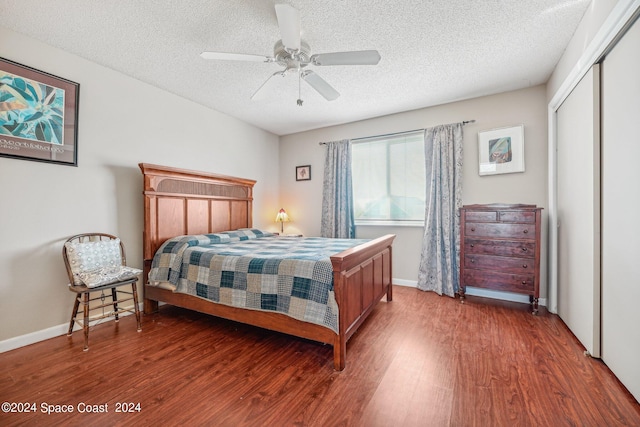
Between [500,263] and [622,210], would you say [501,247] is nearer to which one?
[500,263]

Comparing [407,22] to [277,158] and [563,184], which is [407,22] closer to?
[563,184]

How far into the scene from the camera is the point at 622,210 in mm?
1682

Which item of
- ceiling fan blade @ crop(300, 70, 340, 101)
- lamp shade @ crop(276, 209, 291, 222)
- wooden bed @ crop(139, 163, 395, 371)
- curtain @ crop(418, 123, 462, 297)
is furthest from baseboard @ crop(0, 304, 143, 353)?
curtain @ crop(418, 123, 462, 297)

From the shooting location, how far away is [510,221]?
2.95 m

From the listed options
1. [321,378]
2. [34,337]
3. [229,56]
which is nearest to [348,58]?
[229,56]

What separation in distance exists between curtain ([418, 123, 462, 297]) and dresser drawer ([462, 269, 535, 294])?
1.06 ft

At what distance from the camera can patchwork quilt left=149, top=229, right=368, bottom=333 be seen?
1.94 m

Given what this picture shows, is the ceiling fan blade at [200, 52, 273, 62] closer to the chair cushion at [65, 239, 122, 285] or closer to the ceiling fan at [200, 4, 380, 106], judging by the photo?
the ceiling fan at [200, 4, 380, 106]

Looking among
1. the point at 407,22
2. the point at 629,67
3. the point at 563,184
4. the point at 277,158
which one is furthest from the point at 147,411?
the point at 277,158

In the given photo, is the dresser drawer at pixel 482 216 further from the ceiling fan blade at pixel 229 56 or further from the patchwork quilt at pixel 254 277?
the ceiling fan blade at pixel 229 56

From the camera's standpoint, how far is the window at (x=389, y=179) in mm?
3957

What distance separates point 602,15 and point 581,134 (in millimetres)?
852

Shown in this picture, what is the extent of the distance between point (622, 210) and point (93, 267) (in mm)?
4063

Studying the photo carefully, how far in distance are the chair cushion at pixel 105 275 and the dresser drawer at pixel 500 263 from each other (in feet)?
11.8
